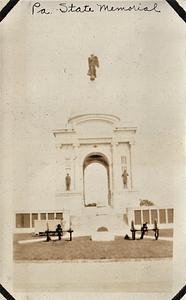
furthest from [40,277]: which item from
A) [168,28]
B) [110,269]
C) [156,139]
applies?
[168,28]

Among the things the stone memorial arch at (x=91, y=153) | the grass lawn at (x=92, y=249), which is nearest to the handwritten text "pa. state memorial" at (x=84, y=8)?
the stone memorial arch at (x=91, y=153)

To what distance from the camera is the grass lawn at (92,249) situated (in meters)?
0.94

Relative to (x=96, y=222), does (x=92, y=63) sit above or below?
above

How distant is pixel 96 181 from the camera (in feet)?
3.20

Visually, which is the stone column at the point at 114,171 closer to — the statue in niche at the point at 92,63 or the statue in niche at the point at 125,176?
the statue in niche at the point at 125,176

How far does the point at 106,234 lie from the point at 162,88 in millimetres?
343

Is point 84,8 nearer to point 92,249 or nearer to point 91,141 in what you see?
point 91,141

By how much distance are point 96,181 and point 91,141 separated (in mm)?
90

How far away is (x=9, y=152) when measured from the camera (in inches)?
37.7

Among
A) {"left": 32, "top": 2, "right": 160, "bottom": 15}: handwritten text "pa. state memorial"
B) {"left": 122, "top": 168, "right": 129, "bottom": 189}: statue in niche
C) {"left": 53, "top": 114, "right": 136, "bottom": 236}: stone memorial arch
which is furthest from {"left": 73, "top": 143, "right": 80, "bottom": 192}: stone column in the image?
{"left": 32, "top": 2, "right": 160, "bottom": 15}: handwritten text "pa. state memorial"

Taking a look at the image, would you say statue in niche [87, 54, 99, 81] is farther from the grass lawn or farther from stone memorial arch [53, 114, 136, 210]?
the grass lawn

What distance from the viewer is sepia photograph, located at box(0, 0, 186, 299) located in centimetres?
94

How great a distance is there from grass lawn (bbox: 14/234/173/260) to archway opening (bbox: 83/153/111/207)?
8 centimetres

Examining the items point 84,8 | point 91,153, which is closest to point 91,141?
point 91,153
